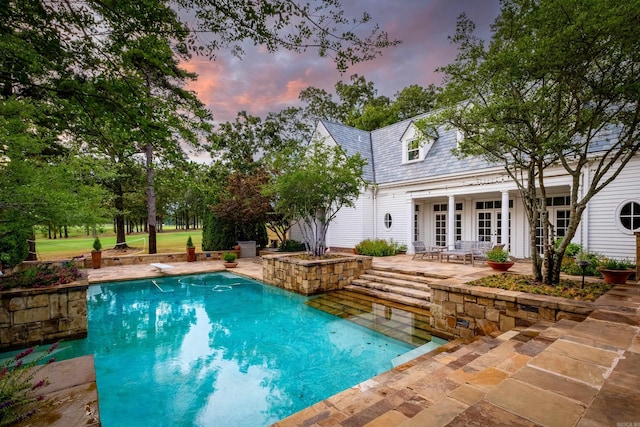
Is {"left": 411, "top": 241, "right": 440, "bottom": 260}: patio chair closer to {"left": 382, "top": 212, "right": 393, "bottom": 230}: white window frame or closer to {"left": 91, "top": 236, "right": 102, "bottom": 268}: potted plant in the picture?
{"left": 382, "top": 212, "right": 393, "bottom": 230}: white window frame

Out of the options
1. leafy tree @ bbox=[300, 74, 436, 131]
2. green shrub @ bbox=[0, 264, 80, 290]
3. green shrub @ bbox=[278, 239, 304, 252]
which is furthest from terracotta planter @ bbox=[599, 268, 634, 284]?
leafy tree @ bbox=[300, 74, 436, 131]

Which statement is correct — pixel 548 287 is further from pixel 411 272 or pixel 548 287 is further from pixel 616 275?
pixel 411 272

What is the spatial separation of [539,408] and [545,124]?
206 inches

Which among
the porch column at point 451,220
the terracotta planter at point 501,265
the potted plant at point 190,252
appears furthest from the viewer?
the potted plant at point 190,252

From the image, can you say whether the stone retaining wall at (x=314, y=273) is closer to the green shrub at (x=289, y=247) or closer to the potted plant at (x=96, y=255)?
the green shrub at (x=289, y=247)

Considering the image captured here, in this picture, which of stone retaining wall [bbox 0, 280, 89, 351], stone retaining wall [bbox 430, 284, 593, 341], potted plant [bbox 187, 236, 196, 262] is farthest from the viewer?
potted plant [bbox 187, 236, 196, 262]

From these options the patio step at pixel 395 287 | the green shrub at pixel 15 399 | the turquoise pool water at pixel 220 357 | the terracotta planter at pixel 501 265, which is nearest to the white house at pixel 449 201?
the terracotta planter at pixel 501 265

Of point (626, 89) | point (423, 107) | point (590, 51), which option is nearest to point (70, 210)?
point (590, 51)

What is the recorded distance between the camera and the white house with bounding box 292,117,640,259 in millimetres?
8469

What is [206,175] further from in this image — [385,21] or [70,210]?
[385,21]

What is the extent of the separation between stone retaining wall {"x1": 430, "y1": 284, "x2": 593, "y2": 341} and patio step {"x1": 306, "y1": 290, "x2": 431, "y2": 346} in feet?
1.55

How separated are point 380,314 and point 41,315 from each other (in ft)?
22.3

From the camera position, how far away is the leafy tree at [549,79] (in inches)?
154

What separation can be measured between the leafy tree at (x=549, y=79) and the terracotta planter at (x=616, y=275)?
4.77 feet
